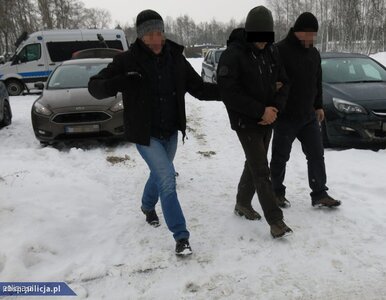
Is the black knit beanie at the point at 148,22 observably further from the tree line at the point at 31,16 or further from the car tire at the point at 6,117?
the tree line at the point at 31,16

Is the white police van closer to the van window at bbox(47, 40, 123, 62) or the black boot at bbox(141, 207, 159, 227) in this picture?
the van window at bbox(47, 40, 123, 62)

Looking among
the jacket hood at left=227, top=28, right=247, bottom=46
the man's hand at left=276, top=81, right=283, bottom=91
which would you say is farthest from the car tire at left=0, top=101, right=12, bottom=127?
the man's hand at left=276, top=81, right=283, bottom=91

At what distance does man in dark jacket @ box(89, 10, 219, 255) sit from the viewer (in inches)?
129

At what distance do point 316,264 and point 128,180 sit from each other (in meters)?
3.02

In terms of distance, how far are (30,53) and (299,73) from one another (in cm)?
1465

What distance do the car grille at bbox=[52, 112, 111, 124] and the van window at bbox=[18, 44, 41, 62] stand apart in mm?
10168

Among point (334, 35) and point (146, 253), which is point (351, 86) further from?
point (334, 35)

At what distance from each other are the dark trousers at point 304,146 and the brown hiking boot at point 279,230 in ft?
2.63

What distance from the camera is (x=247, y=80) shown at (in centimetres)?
→ 348

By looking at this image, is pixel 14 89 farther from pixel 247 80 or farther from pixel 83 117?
pixel 247 80

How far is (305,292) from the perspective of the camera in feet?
9.66

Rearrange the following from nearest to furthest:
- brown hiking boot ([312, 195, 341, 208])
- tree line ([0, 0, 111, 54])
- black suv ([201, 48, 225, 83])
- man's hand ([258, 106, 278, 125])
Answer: man's hand ([258, 106, 278, 125]) → brown hiking boot ([312, 195, 341, 208]) → black suv ([201, 48, 225, 83]) → tree line ([0, 0, 111, 54])

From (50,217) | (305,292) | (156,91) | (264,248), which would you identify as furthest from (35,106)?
(305,292)

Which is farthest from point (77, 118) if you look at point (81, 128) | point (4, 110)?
point (4, 110)
